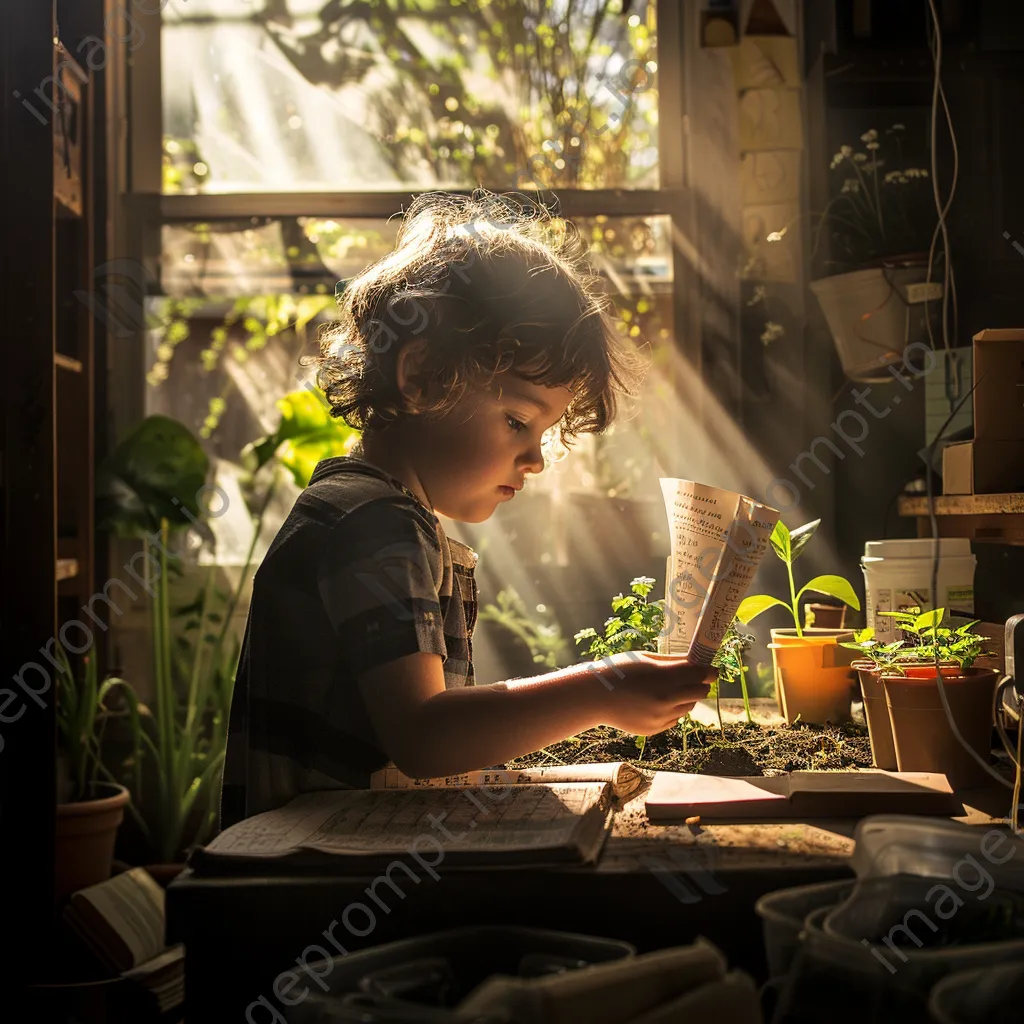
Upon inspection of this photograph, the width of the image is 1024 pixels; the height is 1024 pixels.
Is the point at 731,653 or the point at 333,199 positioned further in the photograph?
the point at 333,199

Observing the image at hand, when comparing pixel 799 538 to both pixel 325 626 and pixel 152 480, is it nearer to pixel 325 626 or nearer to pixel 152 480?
pixel 325 626

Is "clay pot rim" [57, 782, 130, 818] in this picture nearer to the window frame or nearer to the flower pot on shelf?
the window frame

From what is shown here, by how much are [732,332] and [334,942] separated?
186 cm

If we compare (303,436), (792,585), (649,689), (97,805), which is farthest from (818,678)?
(97,805)

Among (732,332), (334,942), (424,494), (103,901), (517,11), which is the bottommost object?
(103,901)

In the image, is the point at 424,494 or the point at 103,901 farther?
the point at 103,901

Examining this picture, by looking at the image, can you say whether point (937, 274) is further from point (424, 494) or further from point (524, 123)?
point (424, 494)

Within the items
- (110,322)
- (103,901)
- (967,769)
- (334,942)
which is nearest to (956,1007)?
(334,942)

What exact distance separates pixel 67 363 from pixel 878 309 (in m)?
1.61

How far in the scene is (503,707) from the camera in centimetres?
89

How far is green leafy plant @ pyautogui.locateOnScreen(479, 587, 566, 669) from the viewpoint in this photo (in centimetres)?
235

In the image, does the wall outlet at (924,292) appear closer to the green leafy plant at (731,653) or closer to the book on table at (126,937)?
the green leafy plant at (731,653)

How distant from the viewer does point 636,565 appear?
2.39 meters

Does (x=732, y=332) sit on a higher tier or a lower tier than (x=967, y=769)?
higher
